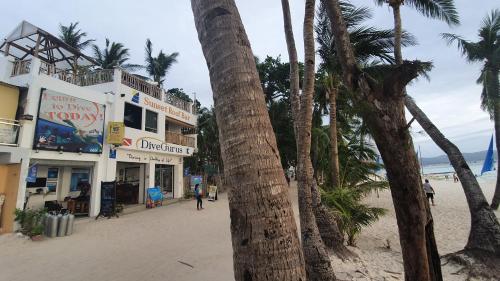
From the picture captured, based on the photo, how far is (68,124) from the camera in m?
12.4

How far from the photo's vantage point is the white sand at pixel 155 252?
6.37m

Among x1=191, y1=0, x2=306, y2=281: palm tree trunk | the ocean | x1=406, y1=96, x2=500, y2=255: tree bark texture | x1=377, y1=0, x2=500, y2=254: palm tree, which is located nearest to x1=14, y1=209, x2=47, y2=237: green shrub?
x1=191, y1=0, x2=306, y2=281: palm tree trunk

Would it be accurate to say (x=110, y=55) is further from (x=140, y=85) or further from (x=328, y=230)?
(x=328, y=230)

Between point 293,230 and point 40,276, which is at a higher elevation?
point 293,230

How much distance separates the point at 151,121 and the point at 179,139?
124 inches

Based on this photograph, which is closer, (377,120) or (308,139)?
(377,120)

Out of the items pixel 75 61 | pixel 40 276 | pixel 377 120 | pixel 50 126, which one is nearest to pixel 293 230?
pixel 377 120

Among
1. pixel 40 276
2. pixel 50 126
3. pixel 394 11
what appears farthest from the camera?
pixel 50 126

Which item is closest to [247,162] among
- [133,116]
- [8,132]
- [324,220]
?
[324,220]

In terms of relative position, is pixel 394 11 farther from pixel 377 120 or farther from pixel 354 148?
pixel 354 148

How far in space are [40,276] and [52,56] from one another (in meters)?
13.0

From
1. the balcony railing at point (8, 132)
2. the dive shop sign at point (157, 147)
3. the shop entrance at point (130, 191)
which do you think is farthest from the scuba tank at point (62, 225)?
the shop entrance at point (130, 191)

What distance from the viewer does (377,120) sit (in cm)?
344

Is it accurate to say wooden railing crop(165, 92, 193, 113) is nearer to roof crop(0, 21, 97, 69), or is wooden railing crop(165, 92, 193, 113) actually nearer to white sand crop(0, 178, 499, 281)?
roof crop(0, 21, 97, 69)
